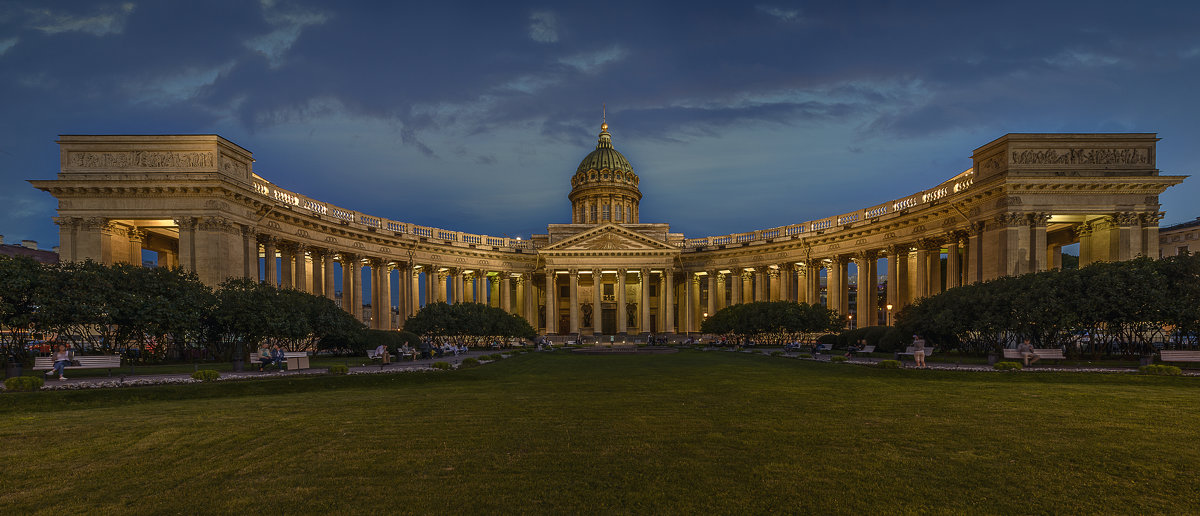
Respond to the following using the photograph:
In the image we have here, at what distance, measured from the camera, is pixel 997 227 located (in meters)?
36.4

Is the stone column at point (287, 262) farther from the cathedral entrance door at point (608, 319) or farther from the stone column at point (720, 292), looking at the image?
the stone column at point (720, 292)

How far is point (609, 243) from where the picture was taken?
6494 centimetres

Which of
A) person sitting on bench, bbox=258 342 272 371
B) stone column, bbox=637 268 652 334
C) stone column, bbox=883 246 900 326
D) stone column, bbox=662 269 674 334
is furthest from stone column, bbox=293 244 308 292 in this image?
stone column, bbox=883 246 900 326

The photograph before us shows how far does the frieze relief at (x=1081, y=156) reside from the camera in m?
35.6

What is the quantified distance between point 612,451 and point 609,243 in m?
56.6

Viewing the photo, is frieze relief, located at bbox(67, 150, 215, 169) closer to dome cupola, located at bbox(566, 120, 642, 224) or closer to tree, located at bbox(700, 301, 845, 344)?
tree, located at bbox(700, 301, 845, 344)

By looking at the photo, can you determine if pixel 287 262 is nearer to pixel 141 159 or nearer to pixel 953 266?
pixel 141 159

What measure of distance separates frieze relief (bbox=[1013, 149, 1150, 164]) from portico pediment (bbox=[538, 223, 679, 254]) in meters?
35.6

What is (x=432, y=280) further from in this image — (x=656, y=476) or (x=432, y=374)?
(x=656, y=476)

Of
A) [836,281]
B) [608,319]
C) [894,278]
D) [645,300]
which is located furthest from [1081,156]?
[608,319]

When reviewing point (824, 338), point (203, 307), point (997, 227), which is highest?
point (997, 227)

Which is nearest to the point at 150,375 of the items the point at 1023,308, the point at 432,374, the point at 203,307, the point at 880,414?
the point at 203,307

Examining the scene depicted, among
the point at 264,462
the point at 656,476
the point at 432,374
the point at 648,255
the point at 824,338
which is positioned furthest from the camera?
the point at 648,255

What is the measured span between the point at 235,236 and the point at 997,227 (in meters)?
51.5
